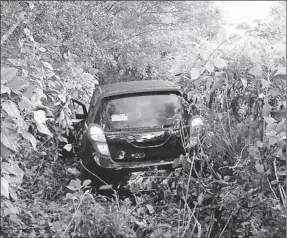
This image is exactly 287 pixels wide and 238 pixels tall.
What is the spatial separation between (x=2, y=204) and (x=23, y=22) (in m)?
2.61

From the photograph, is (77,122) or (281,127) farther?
(77,122)

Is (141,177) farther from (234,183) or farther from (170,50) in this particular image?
(170,50)

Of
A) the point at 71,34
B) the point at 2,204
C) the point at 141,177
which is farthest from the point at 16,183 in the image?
the point at 71,34

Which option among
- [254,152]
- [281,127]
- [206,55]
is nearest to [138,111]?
[206,55]

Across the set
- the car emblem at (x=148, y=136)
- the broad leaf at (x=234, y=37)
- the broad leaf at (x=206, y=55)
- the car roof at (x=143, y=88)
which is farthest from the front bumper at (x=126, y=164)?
the broad leaf at (x=234, y=37)

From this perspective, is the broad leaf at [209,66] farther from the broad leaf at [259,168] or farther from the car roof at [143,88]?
the car roof at [143,88]

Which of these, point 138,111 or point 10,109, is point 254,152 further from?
point 138,111

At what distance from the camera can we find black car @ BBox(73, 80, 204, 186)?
4105 mm

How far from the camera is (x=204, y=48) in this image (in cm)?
323

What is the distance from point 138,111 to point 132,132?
0.30 metres

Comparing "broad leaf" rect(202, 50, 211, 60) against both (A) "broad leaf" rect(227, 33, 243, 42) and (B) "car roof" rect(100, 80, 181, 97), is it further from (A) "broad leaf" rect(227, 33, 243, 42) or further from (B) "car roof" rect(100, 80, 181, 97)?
(B) "car roof" rect(100, 80, 181, 97)

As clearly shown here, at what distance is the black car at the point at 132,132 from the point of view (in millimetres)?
4105

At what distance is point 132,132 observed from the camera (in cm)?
419

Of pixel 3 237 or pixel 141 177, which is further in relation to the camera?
pixel 141 177
